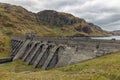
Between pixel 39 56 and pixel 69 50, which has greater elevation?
pixel 69 50

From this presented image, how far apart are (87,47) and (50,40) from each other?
99.9 feet

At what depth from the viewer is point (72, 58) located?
213 ft

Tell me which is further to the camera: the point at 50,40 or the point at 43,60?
the point at 50,40

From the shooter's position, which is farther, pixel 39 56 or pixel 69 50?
pixel 39 56

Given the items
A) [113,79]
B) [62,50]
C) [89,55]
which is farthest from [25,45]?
[113,79]

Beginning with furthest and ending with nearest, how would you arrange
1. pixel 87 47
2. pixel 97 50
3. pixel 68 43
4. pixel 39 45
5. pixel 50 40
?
pixel 39 45, pixel 50 40, pixel 68 43, pixel 87 47, pixel 97 50

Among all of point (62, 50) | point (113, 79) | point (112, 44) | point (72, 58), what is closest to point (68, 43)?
point (62, 50)

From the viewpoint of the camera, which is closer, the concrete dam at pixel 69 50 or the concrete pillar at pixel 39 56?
the concrete dam at pixel 69 50

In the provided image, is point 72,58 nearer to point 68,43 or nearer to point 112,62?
point 68,43

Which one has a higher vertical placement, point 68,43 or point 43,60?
point 68,43

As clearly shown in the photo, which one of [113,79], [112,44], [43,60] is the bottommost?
[43,60]

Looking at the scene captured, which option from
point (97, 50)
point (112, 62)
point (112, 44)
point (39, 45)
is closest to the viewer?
point (112, 62)

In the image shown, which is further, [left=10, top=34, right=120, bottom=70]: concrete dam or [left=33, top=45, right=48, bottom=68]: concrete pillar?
[left=33, top=45, right=48, bottom=68]: concrete pillar

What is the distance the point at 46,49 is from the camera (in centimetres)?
8681
